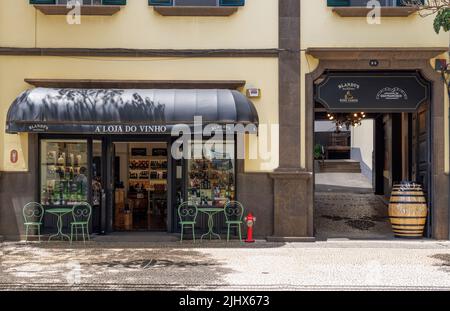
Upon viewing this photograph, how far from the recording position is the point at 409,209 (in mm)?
12719

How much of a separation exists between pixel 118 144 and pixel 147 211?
231 centimetres

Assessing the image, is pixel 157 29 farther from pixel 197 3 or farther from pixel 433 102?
pixel 433 102

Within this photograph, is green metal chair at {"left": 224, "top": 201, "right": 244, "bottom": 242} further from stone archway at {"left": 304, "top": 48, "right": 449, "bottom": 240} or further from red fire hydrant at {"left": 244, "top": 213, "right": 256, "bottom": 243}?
stone archway at {"left": 304, "top": 48, "right": 449, "bottom": 240}

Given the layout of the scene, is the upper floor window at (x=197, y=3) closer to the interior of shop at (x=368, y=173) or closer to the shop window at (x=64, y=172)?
the shop window at (x=64, y=172)

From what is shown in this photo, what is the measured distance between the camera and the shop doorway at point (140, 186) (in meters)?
13.9

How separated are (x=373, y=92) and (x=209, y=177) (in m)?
3.99

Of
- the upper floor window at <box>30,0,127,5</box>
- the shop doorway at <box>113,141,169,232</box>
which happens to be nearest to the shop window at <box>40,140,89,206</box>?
the shop doorway at <box>113,141,169,232</box>

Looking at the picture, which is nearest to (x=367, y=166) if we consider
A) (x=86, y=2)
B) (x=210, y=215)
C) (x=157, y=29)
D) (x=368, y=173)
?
(x=368, y=173)

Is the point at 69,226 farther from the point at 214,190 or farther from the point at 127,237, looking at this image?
the point at 214,190

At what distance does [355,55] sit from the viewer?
499 inches

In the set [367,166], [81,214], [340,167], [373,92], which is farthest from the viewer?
[340,167]

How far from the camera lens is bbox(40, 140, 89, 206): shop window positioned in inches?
510

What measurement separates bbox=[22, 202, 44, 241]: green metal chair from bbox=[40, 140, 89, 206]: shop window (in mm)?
283

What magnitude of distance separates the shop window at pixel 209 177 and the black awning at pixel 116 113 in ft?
4.33
